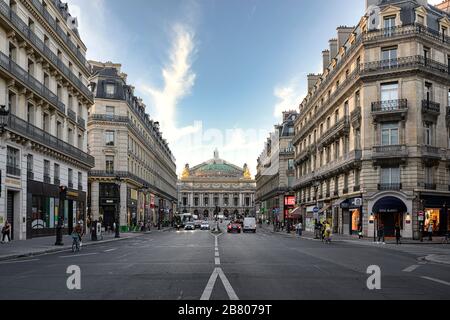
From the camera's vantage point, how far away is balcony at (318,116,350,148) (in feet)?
159

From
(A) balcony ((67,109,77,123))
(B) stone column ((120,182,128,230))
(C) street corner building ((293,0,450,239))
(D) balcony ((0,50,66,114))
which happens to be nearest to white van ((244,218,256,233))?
(B) stone column ((120,182,128,230))

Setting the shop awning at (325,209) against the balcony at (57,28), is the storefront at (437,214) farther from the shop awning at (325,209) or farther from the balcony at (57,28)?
the balcony at (57,28)

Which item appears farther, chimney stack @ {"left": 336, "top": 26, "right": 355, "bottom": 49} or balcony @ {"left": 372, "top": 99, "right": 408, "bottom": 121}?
chimney stack @ {"left": 336, "top": 26, "right": 355, "bottom": 49}

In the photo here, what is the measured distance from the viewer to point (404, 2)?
4441 centimetres

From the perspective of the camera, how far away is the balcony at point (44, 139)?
3353cm

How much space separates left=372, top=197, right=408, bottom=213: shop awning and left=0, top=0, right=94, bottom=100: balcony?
94.6 feet

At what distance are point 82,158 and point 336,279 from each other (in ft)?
130

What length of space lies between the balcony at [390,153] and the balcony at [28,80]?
26.8m

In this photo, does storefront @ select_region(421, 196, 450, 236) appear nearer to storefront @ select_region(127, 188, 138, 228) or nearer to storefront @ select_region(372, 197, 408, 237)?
storefront @ select_region(372, 197, 408, 237)

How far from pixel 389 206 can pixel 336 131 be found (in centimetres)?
1119

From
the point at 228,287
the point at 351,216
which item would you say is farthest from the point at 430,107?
the point at 228,287

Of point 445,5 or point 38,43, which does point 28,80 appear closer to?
point 38,43

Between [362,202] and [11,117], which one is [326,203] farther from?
[11,117]

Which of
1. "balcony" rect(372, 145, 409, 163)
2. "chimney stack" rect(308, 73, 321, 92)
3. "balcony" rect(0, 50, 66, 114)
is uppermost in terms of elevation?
"chimney stack" rect(308, 73, 321, 92)
